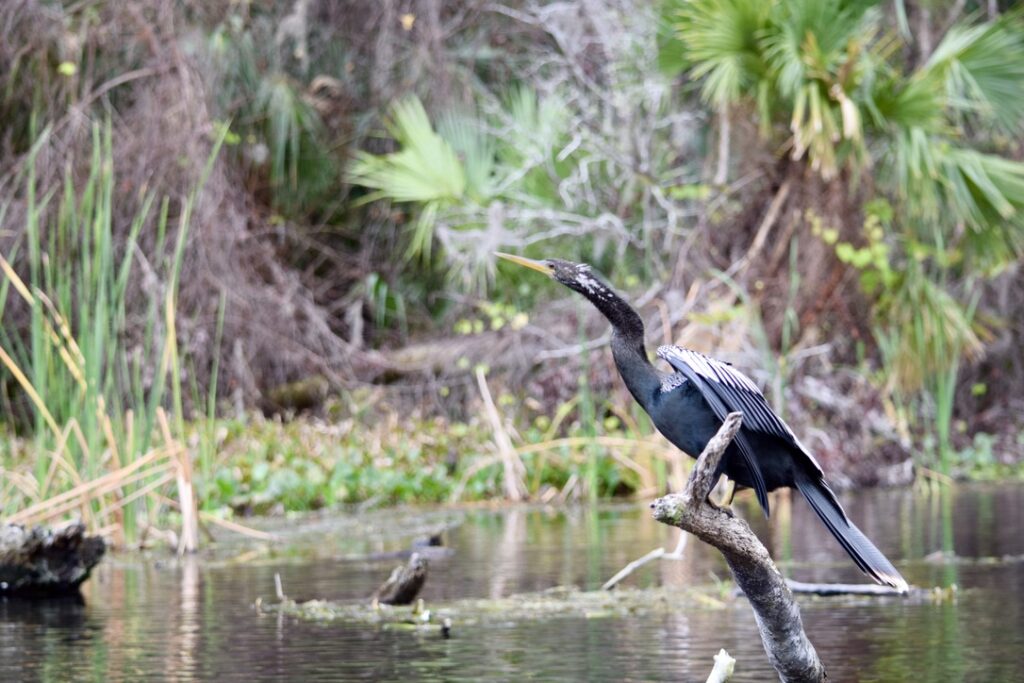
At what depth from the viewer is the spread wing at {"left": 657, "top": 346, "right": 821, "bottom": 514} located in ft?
14.1

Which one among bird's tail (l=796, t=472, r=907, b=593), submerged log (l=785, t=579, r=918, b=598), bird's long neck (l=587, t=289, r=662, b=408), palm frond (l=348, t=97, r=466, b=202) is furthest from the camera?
palm frond (l=348, t=97, r=466, b=202)

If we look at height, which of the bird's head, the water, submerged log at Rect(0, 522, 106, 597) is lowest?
the water

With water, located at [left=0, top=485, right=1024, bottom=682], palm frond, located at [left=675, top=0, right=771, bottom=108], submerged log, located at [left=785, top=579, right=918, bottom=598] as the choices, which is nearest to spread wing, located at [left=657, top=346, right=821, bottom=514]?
water, located at [left=0, top=485, right=1024, bottom=682]

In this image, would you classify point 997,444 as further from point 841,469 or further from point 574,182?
point 574,182

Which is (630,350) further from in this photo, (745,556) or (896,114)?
(896,114)

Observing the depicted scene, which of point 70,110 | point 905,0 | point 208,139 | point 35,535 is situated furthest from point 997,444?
point 35,535

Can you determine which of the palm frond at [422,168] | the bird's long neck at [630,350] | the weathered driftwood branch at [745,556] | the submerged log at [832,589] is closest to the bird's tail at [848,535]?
the weathered driftwood branch at [745,556]

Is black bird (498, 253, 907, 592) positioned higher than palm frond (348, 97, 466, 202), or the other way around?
palm frond (348, 97, 466, 202)

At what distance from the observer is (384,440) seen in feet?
43.7

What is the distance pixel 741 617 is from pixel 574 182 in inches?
322

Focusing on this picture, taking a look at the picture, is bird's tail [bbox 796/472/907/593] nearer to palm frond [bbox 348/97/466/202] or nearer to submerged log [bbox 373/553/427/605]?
submerged log [bbox 373/553/427/605]

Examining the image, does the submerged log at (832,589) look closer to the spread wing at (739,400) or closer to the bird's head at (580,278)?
the spread wing at (739,400)

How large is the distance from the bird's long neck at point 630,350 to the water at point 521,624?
3.38ft

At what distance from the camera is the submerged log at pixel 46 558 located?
7137 millimetres
